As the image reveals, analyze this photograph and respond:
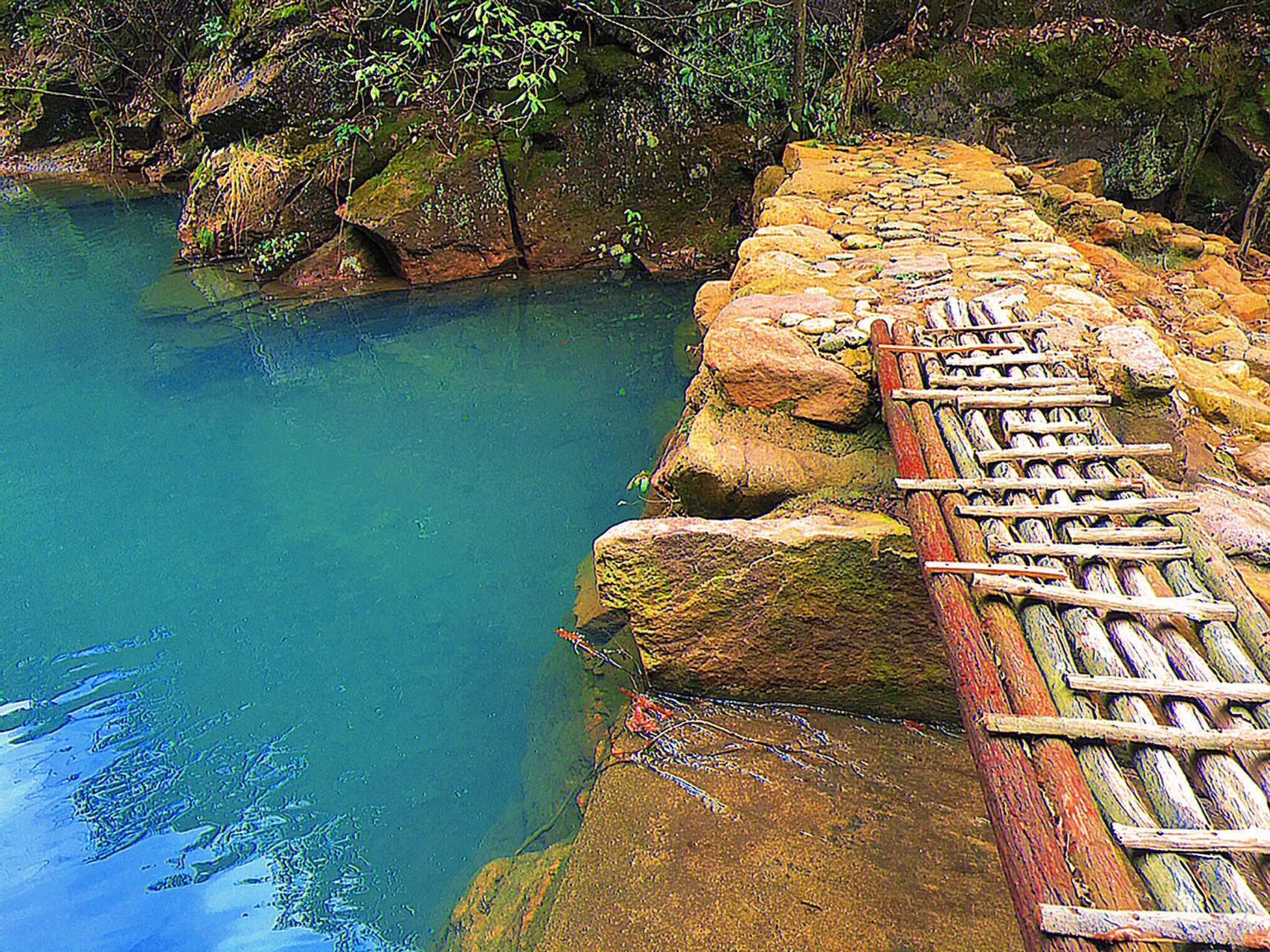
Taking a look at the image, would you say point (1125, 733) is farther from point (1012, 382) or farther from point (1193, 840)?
point (1012, 382)

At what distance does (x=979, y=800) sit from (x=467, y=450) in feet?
10.9

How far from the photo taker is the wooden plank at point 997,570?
180 centimetres

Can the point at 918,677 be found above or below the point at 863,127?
below

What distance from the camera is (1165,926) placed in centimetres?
114

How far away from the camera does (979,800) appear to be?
245cm

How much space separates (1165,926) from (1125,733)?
1.18 ft

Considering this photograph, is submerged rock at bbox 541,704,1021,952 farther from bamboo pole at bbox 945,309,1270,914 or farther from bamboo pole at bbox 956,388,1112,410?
bamboo pole at bbox 956,388,1112,410

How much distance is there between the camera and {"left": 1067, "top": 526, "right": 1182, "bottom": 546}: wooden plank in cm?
190

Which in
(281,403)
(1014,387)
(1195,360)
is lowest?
(281,403)

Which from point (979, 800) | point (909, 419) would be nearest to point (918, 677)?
point (979, 800)

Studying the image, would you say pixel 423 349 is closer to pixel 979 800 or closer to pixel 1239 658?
pixel 979 800

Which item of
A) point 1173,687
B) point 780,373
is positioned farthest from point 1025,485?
point 780,373

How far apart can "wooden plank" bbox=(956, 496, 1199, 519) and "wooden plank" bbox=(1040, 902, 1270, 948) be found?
101 centimetres

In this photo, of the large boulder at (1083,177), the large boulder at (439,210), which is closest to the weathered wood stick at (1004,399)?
the large boulder at (1083,177)
